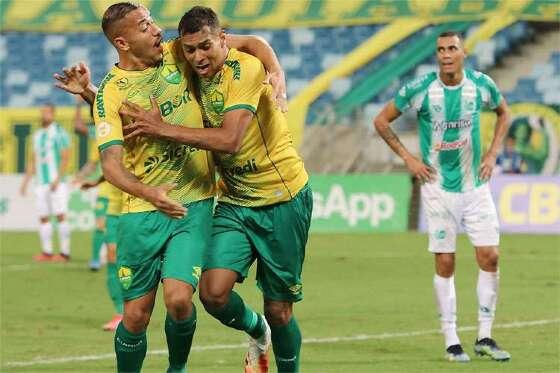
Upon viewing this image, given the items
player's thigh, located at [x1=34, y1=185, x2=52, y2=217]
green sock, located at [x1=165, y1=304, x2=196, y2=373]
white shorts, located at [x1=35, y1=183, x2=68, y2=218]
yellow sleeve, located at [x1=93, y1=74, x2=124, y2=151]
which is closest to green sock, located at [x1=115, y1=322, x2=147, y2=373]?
green sock, located at [x1=165, y1=304, x2=196, y2=373]

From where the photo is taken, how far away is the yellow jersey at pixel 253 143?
7.86m

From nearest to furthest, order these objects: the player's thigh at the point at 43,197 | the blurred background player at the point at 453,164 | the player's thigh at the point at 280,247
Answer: the player's thigh at the point at 280,247 < the blurred background player at the point at 453,164 < the player's thigh at the point at 43,197

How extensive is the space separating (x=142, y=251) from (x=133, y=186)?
0.48m

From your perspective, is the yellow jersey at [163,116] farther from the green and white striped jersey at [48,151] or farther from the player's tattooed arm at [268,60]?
the green and white striped jersey at [48,151]

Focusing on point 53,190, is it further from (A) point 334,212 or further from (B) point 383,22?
(B) point 383,22

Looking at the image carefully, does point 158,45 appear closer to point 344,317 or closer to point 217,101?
point 217,101

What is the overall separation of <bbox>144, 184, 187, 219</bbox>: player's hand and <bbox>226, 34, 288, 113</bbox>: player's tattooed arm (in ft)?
3.29

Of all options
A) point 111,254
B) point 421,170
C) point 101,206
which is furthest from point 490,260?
point 101,206

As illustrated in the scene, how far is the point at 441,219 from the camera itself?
1071 centimetres

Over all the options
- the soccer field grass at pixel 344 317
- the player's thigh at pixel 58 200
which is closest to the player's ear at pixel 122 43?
the soccer field grass at pixel 344 317

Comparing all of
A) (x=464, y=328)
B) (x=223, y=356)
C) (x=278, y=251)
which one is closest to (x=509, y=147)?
(x=464, y=328)

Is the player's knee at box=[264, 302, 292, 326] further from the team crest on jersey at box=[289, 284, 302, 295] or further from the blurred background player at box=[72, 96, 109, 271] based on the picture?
the blurred background player at box=[72, 96, 109, 271]

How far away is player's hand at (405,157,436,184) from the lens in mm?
10656

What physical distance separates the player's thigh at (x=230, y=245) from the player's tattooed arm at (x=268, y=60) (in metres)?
0.71
